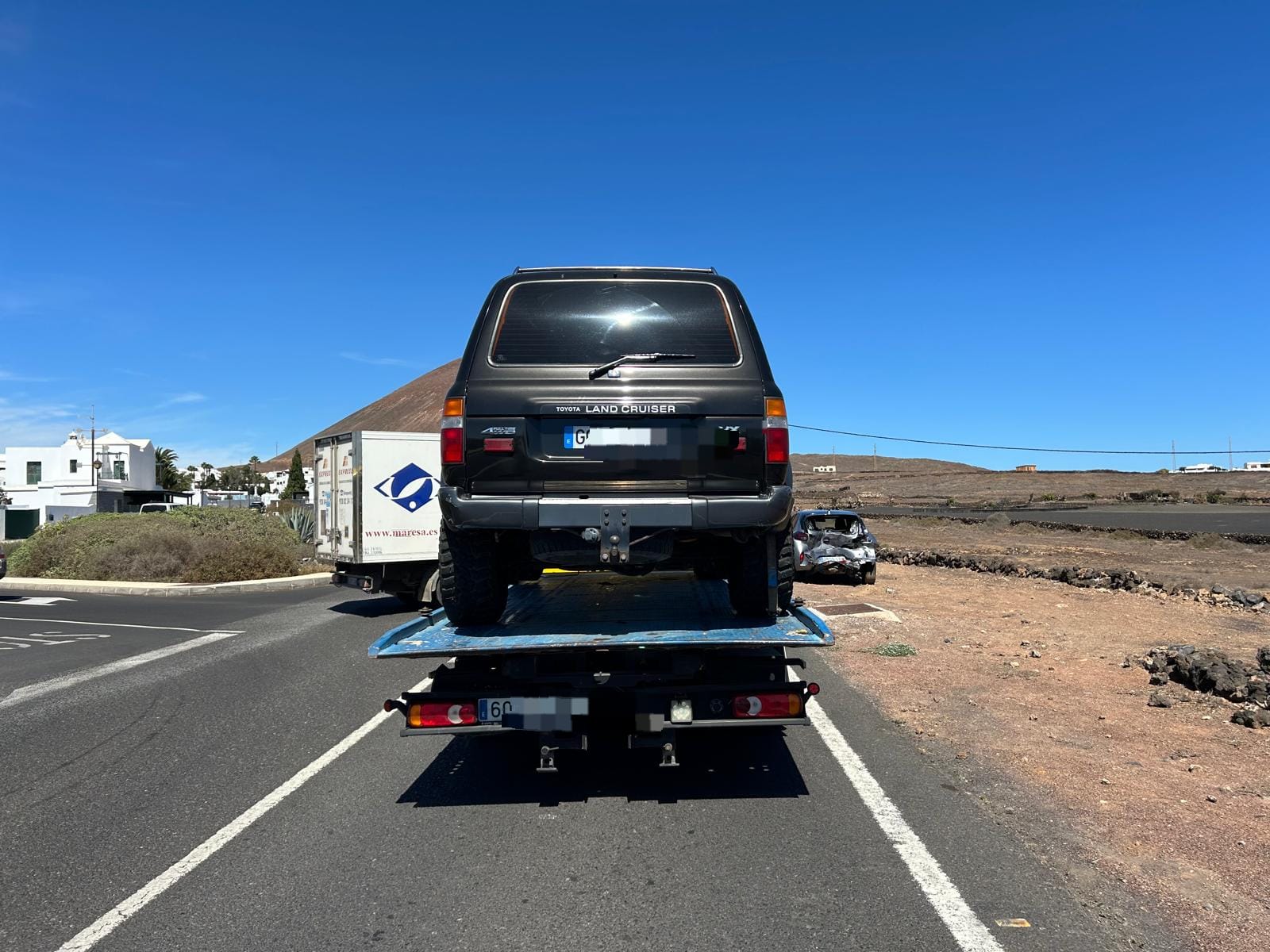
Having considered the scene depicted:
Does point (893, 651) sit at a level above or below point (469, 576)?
below

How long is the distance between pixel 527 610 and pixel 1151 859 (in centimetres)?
374

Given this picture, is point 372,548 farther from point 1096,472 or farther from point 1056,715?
point 1096,472

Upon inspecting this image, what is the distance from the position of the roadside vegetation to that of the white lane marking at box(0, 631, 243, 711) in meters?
8.36

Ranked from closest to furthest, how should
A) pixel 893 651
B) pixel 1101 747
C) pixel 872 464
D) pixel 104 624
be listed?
pixel 1101 747 → pixel 893 651 → pixel 104 624 → pixel 872 464

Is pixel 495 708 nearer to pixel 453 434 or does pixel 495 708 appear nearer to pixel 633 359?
pixel 453 434

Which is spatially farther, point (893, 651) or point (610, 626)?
point (893, 651)

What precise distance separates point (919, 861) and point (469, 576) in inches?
110

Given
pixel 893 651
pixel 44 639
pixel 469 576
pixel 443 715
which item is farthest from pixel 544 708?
pixel 44 639

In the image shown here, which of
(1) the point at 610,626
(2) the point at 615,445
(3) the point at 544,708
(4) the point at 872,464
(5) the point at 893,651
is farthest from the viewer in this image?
(4) the point at 872,464

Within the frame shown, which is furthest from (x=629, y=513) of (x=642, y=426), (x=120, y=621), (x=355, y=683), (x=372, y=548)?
(x=120, y=621)

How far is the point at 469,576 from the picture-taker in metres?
5.21

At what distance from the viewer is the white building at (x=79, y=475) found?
228 ft

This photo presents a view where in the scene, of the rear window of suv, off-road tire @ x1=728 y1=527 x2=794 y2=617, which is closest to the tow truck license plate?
off-road tire @ x1=728 y1=527 x2=794 y2=617

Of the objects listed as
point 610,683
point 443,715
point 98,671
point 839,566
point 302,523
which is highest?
point 302,523
